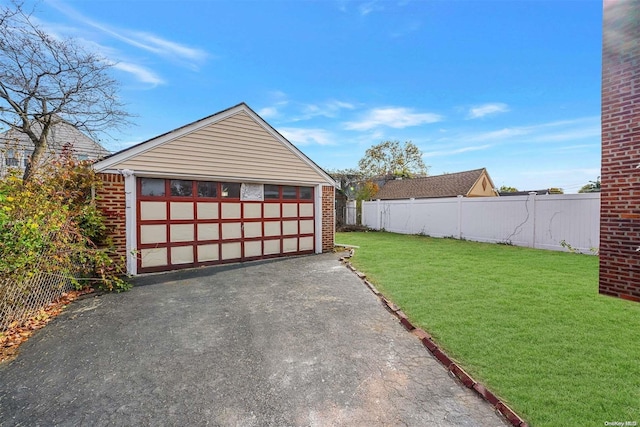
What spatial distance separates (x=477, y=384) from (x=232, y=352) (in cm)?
259

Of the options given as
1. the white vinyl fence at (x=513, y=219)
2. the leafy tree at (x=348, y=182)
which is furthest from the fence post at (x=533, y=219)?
the leafy tree at (x=348, y=182)

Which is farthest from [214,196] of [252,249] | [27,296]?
[27,296]

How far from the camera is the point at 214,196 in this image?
7980 mm

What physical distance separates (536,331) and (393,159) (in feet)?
102

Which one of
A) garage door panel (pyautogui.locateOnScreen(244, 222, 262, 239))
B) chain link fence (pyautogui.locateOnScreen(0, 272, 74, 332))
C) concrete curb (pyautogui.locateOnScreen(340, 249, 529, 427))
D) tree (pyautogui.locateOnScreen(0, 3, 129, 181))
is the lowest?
concrete curb (pyautogui.locateOnScreen(340, 249, 529, 427))

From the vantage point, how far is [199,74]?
10961 mm

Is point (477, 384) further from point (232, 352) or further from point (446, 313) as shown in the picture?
point (232, 352)

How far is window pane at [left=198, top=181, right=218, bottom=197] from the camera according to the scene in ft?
25.5

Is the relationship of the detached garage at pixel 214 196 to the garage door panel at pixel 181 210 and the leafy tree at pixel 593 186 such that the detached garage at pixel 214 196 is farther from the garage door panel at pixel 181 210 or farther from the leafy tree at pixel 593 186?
the leafy tree at pixel 593 186

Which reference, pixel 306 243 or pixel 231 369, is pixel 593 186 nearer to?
pixel 306 243

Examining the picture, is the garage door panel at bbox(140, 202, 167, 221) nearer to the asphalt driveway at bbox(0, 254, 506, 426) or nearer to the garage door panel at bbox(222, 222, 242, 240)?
the garage door panel at bbox(222, 222, 242, 240)

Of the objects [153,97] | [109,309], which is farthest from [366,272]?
[153,97]

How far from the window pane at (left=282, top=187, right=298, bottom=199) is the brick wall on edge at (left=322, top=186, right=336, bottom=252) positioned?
3.65 ft

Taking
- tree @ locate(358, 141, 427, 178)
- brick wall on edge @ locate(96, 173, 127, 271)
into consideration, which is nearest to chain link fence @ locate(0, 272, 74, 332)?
brick wall on edge @ locate(96, 173, 127, 271)
